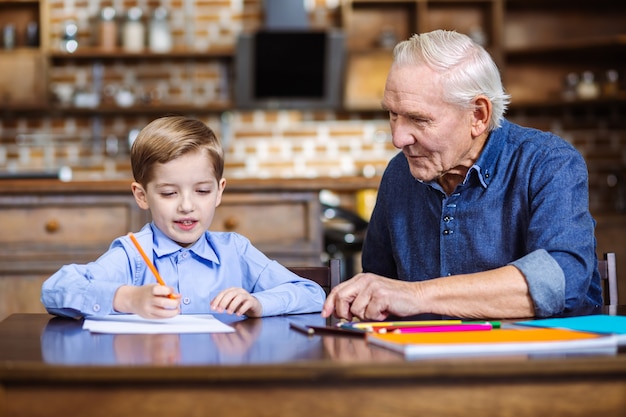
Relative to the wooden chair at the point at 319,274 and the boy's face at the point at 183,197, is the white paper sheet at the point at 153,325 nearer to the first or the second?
the boy's face at the point at 183,197

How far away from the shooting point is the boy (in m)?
1.56

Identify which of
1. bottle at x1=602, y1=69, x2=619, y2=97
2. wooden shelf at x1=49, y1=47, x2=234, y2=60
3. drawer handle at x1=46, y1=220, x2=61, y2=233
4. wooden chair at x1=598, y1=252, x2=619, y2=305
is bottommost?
drawer handle at x1=46, y1=220, x2=61, y2=233

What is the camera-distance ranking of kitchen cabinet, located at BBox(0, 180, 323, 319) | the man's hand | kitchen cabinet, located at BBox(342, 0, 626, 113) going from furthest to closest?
1. kitchen cabinet, located at BBox(342, 0, 626, 113)
2. kitchen cabinet, located at BBox(0, 180, 323, 319)
3. the man's hand

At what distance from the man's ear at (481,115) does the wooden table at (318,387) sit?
2.95 ft

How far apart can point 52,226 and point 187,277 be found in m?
1.68

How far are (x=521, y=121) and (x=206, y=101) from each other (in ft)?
6.48

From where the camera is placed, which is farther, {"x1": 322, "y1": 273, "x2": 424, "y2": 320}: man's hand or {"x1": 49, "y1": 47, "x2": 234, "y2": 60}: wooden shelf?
{"x1": 49, "y1": 47, "x2": 234, "y2": 60}: wooden shelf

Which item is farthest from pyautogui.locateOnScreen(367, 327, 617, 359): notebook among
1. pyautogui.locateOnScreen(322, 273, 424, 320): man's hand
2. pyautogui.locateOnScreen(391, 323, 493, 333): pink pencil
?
pyautogui.locateOnScreen(322, 273, 424, 320): man's hand

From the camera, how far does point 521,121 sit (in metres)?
5.57

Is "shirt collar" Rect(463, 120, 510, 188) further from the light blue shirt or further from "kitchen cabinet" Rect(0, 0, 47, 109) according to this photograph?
"kitchen cabinet" Rect(0, 0, 47, 109)

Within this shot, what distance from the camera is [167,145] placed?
1636 mm

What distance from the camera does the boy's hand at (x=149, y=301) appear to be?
1.28m

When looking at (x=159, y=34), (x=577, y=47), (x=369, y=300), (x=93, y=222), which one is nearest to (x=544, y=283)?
(x=369, y=300)

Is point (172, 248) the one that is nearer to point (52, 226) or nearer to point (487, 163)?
point (487, 163)
